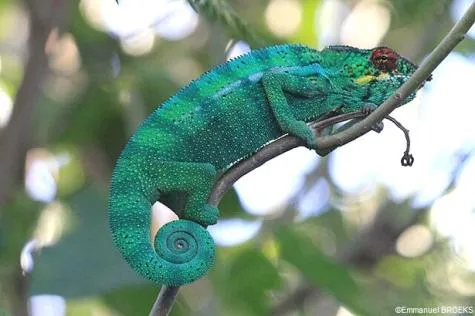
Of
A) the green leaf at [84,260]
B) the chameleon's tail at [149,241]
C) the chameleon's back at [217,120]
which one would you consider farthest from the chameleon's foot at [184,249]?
the green leaf at [84,260]

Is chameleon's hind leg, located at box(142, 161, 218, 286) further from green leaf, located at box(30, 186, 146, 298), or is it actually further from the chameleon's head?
green leaf, located at box(30, 186, 146, 298)

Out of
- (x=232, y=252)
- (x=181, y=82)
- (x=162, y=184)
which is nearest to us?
(x=162, y=184)

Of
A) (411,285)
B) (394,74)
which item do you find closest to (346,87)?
(394,74)

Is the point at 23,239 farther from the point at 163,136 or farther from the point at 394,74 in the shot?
the point at 394,74

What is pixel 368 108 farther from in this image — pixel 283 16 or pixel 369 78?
pixel 283 16

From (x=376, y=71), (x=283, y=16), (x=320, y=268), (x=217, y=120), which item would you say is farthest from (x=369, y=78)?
(x=283, y=16)

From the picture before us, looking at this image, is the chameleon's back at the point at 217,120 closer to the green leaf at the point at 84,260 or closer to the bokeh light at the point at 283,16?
the green leaf at the point at 84,260
